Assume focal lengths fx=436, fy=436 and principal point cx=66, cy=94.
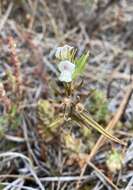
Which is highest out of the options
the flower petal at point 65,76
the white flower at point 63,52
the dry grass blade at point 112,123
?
the white flower at point 63,52

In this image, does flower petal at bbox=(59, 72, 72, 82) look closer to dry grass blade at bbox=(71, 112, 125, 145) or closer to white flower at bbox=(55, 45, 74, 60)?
white flower at bbox=(55, 45, 74, 60)

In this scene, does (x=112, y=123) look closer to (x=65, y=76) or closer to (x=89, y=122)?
(x=89, y=122)

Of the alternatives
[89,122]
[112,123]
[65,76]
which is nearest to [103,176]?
[112,123]

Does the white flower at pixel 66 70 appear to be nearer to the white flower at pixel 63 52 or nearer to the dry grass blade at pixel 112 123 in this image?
the white flower at pixel 63 52

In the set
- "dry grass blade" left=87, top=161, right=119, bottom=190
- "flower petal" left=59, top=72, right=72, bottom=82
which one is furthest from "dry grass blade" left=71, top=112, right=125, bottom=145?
"dry grass blade" left=87, top=161, right=119, bottom=190

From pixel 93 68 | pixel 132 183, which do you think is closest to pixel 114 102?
pixel 93 68

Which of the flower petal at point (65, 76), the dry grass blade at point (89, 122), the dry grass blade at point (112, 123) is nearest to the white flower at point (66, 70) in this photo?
the flower petal at point (65, 76)

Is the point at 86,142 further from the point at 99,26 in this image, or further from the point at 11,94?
the point at 99,26

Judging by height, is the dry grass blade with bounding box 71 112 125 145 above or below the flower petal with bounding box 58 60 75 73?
below
